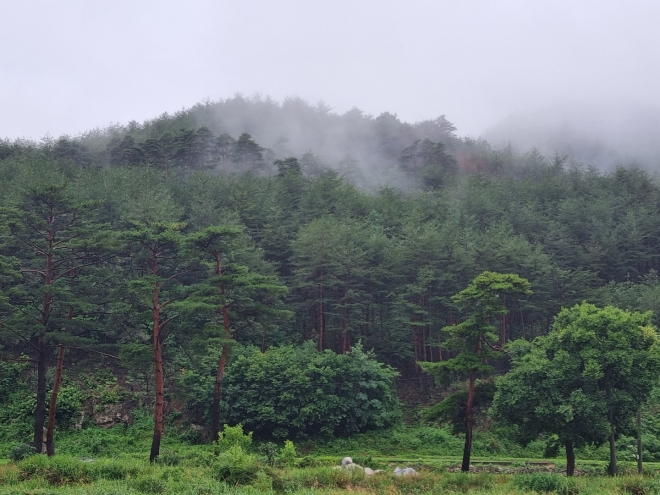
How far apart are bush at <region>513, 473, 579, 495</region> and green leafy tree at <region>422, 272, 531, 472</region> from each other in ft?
13.8

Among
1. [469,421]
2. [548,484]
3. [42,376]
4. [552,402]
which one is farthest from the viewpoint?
[42,376]

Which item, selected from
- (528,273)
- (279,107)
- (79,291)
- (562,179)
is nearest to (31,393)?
(79,291)

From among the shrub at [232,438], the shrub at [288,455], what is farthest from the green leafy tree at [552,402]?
the shrub at [232,438]

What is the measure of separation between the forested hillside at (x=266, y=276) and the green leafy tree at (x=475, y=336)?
5678 mm

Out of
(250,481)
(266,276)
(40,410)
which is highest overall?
(266,276)

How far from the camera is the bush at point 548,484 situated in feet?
57.3

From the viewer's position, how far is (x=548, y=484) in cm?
1769

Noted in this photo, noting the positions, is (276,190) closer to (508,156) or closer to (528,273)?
(528,273)

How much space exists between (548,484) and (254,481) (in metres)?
9.92

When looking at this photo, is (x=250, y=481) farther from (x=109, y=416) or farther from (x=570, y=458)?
(x=109, y=416)

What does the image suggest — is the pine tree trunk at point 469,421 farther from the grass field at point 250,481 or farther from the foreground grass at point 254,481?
the foreground grass at point 254,481

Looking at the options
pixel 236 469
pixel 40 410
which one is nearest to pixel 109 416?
pixel 40 410

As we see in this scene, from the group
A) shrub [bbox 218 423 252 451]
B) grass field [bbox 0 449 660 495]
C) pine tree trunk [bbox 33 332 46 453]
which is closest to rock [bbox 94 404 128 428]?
pine tree trunk [bbox 33 332 46 453]

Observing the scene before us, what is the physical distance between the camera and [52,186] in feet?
81.9
